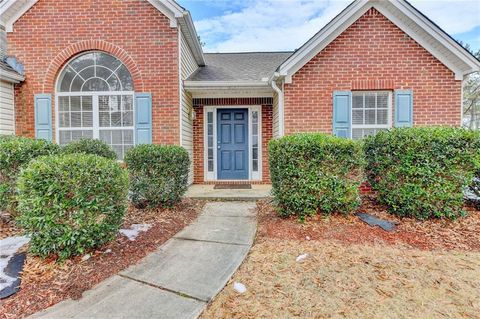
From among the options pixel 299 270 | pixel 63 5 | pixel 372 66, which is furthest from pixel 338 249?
pixel 63 5

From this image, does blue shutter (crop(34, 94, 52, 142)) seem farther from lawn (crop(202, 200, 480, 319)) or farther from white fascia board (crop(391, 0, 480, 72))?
white fascia board (crop(391, 0, 480, 72))

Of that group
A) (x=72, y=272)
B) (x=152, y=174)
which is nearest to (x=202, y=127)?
(x=152, y=174)

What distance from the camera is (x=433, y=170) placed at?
4039 mm

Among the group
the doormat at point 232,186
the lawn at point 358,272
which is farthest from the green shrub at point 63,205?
the doormat at point 232,186

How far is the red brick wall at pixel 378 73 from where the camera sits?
20.0 feet

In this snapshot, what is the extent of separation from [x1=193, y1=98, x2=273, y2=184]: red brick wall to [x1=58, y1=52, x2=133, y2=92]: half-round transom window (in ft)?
6.59

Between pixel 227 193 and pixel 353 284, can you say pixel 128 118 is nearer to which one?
pixel 227 193

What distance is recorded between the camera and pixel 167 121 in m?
6.43

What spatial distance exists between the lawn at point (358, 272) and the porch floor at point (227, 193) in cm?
180

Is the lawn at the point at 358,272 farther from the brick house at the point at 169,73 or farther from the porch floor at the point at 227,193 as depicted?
the brick house at the point at 169,73

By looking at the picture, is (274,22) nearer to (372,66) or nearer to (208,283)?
(372,66)

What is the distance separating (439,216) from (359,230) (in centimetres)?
135

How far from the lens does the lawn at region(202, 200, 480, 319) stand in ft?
7.18

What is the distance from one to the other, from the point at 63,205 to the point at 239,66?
23.9 feet
